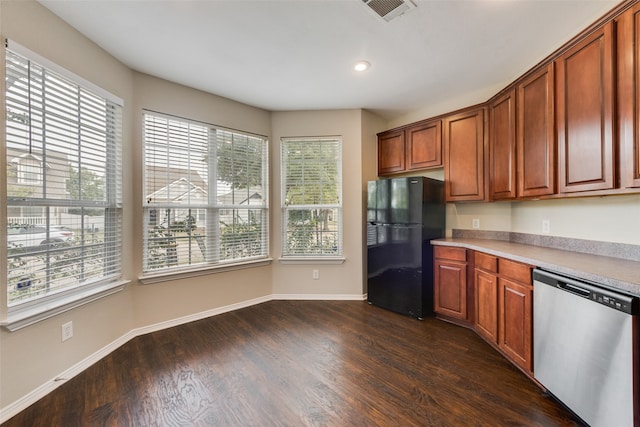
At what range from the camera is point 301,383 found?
1845 millimetres

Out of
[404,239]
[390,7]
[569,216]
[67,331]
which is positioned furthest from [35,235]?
[569,216]

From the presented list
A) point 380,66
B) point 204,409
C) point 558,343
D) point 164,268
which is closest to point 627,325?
point 558,343

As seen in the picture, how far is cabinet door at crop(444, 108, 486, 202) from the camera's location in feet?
9.15

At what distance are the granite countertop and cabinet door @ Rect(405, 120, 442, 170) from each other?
1.36m

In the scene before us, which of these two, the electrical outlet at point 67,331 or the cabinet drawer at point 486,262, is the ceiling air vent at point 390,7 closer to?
the cabinet drawer at point 486,262

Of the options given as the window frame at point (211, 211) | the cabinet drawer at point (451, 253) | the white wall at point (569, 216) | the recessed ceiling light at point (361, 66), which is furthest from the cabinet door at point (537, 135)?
the window frame at point (211, 211)

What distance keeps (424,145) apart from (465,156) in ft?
1.75

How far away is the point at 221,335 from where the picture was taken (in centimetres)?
258

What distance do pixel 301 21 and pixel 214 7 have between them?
589mm

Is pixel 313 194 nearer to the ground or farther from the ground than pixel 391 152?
nearer to the ground

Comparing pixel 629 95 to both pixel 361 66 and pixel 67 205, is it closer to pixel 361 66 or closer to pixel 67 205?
pixel 361 66

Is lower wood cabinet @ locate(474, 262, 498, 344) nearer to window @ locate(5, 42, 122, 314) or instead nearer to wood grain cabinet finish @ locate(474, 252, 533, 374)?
wood grain cabinet finish @ locate(474, 252, 533, 374)

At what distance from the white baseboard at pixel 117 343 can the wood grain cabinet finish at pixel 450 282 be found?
3.40 feet

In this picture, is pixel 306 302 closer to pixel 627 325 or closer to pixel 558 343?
pixel 558 343
